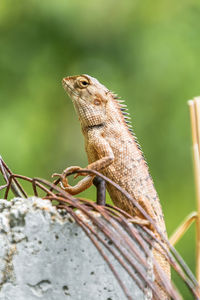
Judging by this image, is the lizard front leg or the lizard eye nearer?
the lizard front leg

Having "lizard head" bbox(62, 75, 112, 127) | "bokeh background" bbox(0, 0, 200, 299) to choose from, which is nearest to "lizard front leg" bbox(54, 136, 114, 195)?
"lizard head" bbox(62, 75, 112, 127)

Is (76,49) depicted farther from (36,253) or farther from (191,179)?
(36,253)

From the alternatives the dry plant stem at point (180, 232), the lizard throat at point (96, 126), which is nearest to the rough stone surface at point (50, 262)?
the lizard throat at point (96, 126)

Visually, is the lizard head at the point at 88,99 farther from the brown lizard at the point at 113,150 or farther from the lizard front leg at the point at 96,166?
the lizard front leg at the point at 96,166

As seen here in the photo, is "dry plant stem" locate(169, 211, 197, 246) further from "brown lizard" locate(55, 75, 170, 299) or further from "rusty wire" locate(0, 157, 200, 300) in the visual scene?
"rusty wire" locate(0, 157, 200, 300)

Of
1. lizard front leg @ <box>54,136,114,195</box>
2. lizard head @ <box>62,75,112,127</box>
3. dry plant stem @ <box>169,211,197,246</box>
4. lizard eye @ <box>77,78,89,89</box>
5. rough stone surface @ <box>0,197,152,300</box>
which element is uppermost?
lizard eye @ <box>77,78,89,89</box>

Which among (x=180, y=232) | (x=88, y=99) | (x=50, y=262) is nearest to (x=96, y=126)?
(x=88, y=99)

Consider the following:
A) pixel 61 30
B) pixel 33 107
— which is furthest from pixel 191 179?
pixel 61 30
